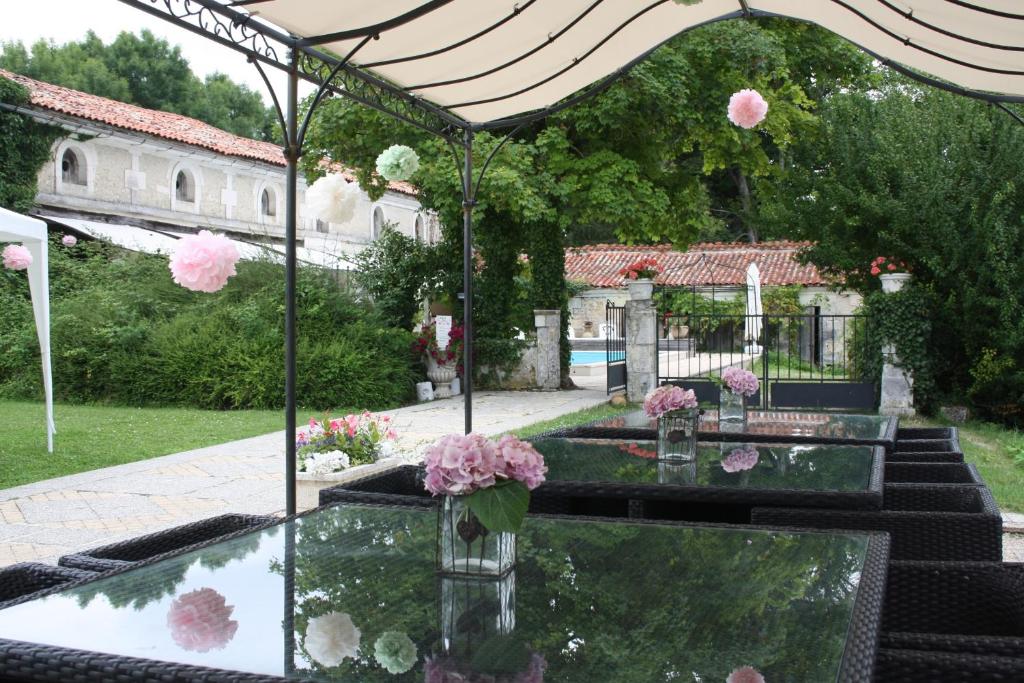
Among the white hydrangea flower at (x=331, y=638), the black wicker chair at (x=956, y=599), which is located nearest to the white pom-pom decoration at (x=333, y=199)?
the black wicker chair at (x=956, y=599)

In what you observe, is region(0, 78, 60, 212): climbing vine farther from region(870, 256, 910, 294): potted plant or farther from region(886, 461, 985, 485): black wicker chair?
region(886, 461, 985, 485): black wicker chair

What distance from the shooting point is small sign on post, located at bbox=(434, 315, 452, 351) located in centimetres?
1588

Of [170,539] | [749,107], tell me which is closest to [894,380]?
[749,107]

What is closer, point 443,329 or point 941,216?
point 941,216

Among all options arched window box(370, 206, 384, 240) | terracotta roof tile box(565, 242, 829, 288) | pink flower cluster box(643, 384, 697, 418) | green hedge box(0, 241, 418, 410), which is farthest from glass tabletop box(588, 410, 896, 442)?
arched window box(370, 206, 384, 240)

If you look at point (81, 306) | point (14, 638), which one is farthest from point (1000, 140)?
point (81, 306)

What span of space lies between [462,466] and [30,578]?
1.33 metres

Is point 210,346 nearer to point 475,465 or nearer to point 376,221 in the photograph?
point 475,465

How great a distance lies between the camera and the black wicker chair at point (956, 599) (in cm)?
268

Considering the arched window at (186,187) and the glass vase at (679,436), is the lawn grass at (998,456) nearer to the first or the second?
the glass vase at (679,436)

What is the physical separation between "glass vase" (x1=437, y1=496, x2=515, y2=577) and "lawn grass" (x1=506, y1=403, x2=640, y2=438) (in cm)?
787

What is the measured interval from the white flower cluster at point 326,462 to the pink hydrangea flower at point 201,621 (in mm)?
4158

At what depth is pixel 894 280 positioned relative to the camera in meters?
12.5

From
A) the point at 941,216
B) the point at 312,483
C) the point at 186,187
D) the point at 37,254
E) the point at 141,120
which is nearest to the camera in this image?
the point at 312,483
